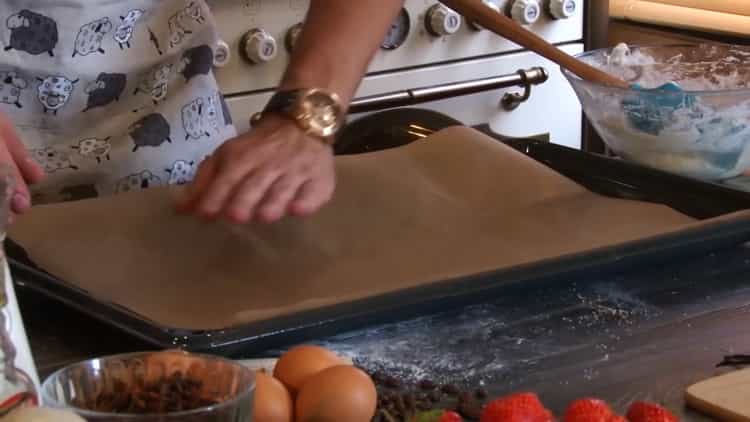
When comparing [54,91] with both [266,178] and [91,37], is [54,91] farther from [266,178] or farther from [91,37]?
[266,178]

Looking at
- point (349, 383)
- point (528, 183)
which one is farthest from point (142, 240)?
point (349, 383)

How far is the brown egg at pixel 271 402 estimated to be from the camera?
1.93 feet

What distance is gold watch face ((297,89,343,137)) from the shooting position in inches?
38.9

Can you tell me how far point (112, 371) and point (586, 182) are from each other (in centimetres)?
76

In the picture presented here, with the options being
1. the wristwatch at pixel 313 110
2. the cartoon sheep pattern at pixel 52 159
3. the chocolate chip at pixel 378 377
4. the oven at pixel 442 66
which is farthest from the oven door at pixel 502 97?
the chocolate chip at pixel 378 377

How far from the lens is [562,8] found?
202cm

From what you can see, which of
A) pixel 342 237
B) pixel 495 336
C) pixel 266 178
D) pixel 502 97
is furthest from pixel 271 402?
pixel 502 97

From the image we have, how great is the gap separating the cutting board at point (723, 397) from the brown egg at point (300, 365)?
0.20 m

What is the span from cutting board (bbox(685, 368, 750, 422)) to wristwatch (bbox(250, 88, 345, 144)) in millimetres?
418

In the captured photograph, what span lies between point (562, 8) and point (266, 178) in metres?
1.21

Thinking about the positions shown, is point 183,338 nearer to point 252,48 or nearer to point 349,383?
point 349,383

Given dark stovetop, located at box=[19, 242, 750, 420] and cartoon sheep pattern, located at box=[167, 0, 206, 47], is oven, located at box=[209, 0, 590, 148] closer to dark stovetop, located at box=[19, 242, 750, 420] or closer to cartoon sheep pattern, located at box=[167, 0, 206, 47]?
cartoon sheep pattern, located at box=[167, 0, 206, 47]

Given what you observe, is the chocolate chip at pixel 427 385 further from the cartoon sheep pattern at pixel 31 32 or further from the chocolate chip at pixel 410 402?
the cartoon sheep pattern at pixel 31 32

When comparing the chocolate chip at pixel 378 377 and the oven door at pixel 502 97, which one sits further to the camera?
the oven door at pixel 502 97
